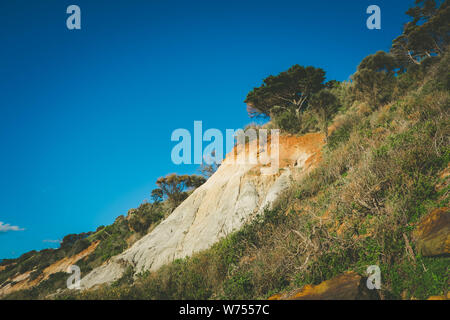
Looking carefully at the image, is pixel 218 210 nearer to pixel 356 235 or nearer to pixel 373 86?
pixel 356 235

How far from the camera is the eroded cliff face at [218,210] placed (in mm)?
9516

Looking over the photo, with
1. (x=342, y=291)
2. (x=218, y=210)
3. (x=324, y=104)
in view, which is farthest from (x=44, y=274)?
(x=324, y=104)

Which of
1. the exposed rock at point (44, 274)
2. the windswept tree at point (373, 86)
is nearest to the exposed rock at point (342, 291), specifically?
the windswept tree at point (373, 86)

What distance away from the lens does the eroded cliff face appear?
9.52 meters

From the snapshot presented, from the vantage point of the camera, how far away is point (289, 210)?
7.30 metres

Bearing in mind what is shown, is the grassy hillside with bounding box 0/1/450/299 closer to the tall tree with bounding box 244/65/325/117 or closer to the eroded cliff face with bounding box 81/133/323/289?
the eroded cliff face with bounding box 81/133/323/289

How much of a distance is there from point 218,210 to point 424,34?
81.9 feet

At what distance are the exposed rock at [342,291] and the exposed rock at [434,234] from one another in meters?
1.04

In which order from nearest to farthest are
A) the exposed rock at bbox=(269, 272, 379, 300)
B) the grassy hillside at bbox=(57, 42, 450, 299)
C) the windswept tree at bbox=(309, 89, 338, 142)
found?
the exposed rock at bbox=(269, 272, 379, 300)
the grassy hillside at bbox=(57, 42, 450, 299)
the windswept tree at bbox=(309, 89, 338, 142)

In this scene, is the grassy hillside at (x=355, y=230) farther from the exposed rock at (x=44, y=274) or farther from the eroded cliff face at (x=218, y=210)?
the exposed rock at (x=44, y=274)

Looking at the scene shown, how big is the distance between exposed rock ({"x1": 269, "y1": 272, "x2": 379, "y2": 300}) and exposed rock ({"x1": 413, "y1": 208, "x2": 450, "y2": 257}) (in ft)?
3.40

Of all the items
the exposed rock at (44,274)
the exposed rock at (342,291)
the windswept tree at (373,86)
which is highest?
the windswept tree at (373,86)

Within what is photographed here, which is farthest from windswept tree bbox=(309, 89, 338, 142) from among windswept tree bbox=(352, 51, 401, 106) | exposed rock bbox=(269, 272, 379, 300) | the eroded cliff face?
exposed rock bbox=(269, 272, 379, 300)

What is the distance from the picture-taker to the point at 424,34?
63.5 ft
